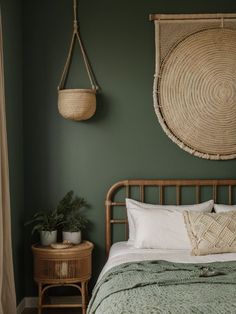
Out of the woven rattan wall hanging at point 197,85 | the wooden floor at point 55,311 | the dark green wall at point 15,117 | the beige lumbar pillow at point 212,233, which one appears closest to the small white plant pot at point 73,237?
the dark green wall at point 15,117

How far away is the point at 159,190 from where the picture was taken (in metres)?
4.66

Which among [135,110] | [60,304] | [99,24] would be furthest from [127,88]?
[60,304]

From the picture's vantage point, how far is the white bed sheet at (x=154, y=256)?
3.85m

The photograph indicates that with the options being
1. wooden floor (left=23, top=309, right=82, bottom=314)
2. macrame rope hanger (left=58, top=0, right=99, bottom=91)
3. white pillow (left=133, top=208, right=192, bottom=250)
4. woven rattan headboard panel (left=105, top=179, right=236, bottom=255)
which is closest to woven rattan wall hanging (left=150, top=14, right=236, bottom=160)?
woven rattan headboard panel (left=105, top=179, right=236, bottom=255)

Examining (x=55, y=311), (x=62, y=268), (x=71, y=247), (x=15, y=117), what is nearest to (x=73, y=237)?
(x=71, y=247)

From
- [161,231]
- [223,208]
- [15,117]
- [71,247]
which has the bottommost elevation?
[71,247]

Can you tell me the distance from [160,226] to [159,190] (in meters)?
0.43

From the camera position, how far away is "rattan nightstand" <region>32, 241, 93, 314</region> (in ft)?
14.1

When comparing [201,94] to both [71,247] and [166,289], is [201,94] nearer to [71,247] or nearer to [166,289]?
[71,247]

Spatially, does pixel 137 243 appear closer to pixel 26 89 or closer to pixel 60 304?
pixel 60 304

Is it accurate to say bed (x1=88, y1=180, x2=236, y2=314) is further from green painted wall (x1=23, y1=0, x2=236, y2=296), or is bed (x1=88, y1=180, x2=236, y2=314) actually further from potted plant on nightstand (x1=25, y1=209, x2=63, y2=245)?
potted plant on nightstand (x1=25, y1=209, x2=63, y2=245)

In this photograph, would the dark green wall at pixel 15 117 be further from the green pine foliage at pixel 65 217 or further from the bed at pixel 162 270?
the bed at pixel 162 270

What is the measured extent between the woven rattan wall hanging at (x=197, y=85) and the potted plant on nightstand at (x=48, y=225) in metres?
1.09

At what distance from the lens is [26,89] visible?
4699mm
